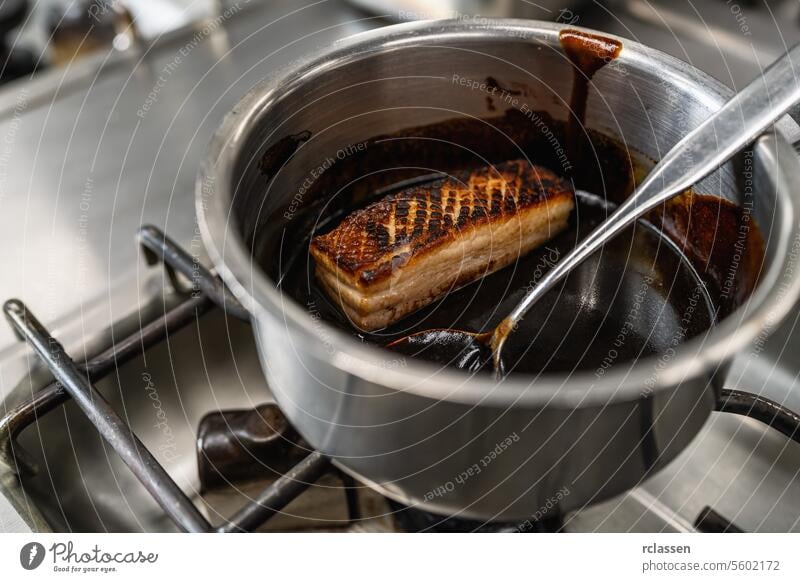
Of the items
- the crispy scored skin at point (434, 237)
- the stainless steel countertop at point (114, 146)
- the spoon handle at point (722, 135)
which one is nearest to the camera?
the spoon handle at point (722, 135)

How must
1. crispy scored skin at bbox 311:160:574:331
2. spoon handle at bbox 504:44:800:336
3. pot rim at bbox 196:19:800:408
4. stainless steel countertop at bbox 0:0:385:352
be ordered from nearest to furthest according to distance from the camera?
pot rim at bbox 196:19:800:408, spoon handle at bbox 504:44:800:336, crispy scored skin at bbox 311:160:574:331, stainless steel countertop at bbox 0:0:385:352

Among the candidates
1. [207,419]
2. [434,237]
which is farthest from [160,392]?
[434,237]

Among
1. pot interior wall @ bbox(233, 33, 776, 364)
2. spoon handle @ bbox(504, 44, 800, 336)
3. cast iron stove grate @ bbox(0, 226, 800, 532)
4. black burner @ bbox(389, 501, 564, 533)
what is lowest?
black burner @ bbox(389, 501, 564, 533)

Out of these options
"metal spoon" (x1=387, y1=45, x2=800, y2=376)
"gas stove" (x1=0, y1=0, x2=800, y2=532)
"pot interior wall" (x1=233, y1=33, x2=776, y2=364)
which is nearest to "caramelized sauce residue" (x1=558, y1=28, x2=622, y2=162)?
"pot interior wall" (x1=233, y1=33, x2=776, y2=364)

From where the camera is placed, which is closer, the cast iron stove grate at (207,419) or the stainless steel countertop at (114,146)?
the cast iron stove grate at (207,419)

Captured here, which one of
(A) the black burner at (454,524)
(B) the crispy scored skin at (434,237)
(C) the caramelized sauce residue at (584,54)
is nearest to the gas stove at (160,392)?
(A) the black burner at (454,524)

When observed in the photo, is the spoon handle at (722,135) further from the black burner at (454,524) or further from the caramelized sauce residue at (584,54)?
the black burner at (454,524)

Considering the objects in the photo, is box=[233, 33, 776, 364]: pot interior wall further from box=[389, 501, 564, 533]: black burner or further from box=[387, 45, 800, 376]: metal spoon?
box=[389, 501, 564, 533]: black burner

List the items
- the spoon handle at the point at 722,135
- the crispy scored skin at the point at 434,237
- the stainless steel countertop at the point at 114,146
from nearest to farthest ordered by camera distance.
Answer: the spoon handle at the point at 722,135, the crispy scored skin at the point at 434,237, the stainless steel countertop at the point at 114,146
